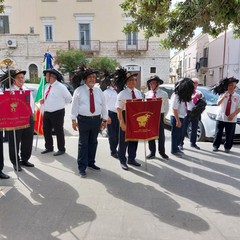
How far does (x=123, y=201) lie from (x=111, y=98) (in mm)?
2612

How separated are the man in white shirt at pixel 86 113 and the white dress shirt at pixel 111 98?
957mm

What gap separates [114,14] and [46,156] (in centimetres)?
2716

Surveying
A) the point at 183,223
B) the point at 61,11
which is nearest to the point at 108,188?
the point at 183,223

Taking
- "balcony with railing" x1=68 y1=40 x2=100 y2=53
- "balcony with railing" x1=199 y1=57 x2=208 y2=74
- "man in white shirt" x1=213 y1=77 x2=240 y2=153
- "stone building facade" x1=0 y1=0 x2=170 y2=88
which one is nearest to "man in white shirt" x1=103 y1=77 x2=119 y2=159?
"man in white shirt" x1=213 y1=77 x2=240 y2=153

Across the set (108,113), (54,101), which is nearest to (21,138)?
(54,101)

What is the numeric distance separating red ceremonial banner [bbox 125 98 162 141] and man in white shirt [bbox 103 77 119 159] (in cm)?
85

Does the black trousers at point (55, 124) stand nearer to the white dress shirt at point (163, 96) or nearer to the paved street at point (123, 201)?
the paved street at point (123, 201)

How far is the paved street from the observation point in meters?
3.21

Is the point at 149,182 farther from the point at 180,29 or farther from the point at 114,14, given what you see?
the point at 114,14

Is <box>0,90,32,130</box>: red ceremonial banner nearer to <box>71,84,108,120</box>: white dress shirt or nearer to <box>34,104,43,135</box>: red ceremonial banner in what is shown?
<box>71,84,108,120</box>: white dress shirt

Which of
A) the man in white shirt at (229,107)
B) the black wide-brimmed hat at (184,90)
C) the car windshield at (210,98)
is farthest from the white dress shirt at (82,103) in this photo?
the car windshield at (210,98)

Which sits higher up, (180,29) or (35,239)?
(180,29)

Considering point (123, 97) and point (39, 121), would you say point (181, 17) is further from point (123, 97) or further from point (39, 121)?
point (39, 121)

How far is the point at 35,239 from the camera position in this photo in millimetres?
Result: 3029
